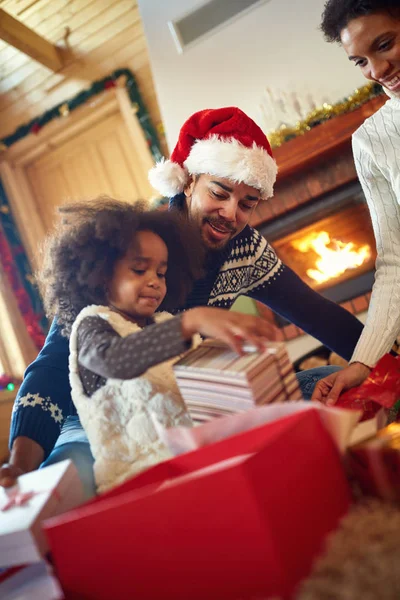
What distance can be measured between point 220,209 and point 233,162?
4.7 inches

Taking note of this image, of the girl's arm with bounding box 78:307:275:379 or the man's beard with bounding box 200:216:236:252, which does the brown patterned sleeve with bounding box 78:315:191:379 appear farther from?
the man's beard with bounding box 200:216:236:252

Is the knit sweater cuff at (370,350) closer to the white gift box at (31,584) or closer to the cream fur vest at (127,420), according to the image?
the cream fur vest at (127,420)

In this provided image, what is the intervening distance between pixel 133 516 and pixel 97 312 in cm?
35

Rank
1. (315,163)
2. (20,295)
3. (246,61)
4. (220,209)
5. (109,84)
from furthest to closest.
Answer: (20,295)
(109,84)
(246,61)
(315,163)
(220,209)

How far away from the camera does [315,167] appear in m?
2.69

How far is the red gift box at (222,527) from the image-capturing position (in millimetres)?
434

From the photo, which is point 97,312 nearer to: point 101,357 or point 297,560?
point 101,357

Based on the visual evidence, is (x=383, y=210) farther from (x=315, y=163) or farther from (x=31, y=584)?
(x=315, y=163)

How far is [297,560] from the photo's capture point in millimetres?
439

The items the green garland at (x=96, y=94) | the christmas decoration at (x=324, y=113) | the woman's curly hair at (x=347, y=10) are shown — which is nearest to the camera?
the woman's curly hair at (x=347, y=10)

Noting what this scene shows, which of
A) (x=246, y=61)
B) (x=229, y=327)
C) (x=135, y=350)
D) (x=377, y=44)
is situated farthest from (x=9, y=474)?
(x=246, y=61)

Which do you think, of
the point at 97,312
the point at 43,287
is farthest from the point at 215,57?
the point at 97,312

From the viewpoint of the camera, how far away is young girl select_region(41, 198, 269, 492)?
2.11 ft

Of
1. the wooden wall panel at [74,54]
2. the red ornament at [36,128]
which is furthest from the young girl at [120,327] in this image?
the red ornament at [36,128]
